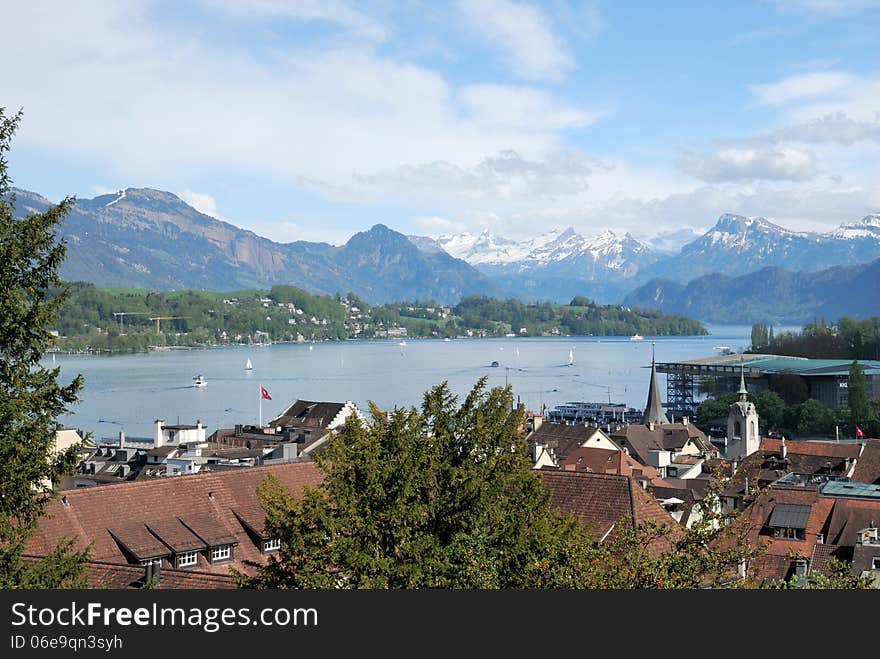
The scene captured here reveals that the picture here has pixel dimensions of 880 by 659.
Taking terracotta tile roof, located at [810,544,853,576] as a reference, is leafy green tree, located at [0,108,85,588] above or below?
above

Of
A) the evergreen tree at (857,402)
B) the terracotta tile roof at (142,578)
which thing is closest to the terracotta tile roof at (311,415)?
the evergreen tree at (857,402)

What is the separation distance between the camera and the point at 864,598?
631cm

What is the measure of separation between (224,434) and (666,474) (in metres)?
22.5

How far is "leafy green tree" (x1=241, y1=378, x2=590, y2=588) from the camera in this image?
431 inches

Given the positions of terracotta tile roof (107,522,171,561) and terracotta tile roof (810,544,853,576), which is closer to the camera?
terracotta tile roof (107,522,171,561)

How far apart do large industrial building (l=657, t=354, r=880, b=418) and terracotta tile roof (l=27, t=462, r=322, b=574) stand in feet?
253

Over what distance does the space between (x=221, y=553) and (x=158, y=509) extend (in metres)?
1.29

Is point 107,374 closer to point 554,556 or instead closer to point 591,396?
point 591,396

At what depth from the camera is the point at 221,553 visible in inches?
667

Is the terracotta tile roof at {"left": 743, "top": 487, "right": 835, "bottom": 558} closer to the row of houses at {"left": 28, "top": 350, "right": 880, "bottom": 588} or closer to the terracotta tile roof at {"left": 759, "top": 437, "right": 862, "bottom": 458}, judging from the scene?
the row of houses at {"left": 28, "top": 350, "right": 880, "bottom": 588}

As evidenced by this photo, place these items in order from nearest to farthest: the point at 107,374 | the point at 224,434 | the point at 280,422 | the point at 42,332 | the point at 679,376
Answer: the point at 42,332 < the point at 224,434 < the point at 280,422 < the point at 679,376 < the point at 107,374

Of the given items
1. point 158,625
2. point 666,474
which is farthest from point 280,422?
point 158,625

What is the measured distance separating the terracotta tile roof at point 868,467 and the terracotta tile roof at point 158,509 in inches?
1128

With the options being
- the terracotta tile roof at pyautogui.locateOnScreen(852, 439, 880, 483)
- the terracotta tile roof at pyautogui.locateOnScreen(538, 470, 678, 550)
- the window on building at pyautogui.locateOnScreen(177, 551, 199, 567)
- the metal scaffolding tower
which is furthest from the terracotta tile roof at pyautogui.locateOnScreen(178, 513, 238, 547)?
the metal scaffolding tower
